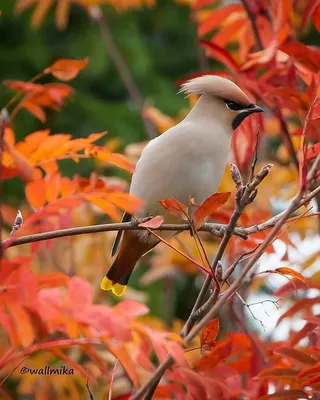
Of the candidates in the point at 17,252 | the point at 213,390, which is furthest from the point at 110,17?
the point at 213,390

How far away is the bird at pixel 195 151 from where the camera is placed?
2037 millimetres

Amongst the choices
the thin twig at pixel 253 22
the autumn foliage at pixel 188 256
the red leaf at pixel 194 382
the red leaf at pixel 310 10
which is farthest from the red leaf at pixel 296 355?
the thin twig at pixel 253 22

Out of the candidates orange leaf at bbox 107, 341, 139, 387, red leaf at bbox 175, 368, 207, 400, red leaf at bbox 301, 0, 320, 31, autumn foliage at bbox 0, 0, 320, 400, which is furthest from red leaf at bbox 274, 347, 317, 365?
red leaf at bbox 301, 0, 320, 31

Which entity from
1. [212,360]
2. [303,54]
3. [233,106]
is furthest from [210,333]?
[233,106]

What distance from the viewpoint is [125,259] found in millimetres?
2283

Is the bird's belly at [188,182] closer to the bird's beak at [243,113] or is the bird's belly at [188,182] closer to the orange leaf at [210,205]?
the bird's beak at [243,113]

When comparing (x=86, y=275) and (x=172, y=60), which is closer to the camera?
(x=86, y=275)

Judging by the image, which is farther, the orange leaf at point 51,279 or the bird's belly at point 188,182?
Answer: the bird's belly at point 188,182

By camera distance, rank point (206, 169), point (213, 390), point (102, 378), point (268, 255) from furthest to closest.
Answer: point (102, 378)
point (206, 169)
point (268, 255)
point (213, 390)

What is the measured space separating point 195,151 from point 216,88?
0.17 m

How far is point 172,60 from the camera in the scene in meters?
7.54

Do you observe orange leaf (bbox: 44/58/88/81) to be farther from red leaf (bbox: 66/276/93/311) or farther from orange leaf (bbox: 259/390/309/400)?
orange leaf (bbox: 259/390/309/400)

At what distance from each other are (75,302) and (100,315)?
0.04 meters

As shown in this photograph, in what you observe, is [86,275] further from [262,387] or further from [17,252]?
[262,387]
